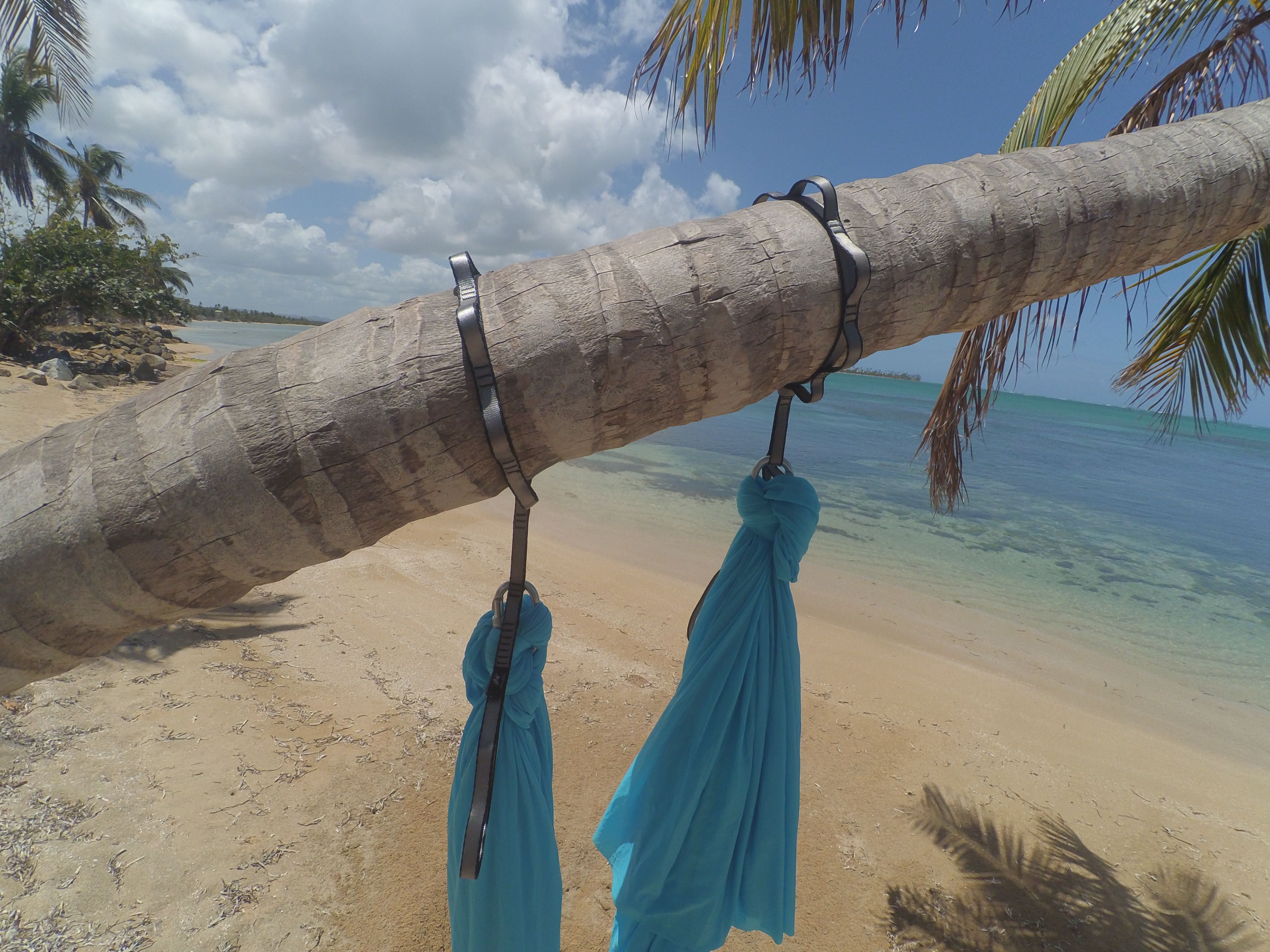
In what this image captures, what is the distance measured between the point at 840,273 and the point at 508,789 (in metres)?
1.10

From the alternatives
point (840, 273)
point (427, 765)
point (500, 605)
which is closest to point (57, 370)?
point (427, 765)

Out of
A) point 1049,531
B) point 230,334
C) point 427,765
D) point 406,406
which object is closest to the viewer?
point 406,406

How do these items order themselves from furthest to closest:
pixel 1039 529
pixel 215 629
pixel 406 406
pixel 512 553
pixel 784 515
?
pixel 1039 529, pixel 215 629, pixel 784 515, pixel 512 553, pixel 406 406

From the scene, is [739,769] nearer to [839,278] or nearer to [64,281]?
[839,278]

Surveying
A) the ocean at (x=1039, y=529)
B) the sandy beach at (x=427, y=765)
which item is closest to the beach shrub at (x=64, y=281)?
the ocean at (x=1039, y=529)

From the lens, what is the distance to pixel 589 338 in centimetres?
81

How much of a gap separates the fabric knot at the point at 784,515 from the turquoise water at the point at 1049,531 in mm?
3688

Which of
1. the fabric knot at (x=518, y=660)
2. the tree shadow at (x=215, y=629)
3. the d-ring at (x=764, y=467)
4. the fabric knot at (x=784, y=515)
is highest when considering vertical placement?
the d-ring at (x=764, y=467)

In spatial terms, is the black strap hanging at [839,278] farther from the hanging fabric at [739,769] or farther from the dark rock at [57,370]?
the dark rock at [57,370]

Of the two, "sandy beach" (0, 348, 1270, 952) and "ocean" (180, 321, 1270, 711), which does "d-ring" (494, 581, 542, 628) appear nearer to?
"sandy beach" (0, 348, 1270, 952)

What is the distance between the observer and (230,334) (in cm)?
4656

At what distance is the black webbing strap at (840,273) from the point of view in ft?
2.97

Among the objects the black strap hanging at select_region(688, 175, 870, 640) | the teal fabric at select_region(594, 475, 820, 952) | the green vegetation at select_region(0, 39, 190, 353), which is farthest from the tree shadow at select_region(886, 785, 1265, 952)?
the green vegetation at select_region(0, 39, 190, 353)

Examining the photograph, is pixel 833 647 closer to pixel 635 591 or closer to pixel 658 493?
pixel 635 591
